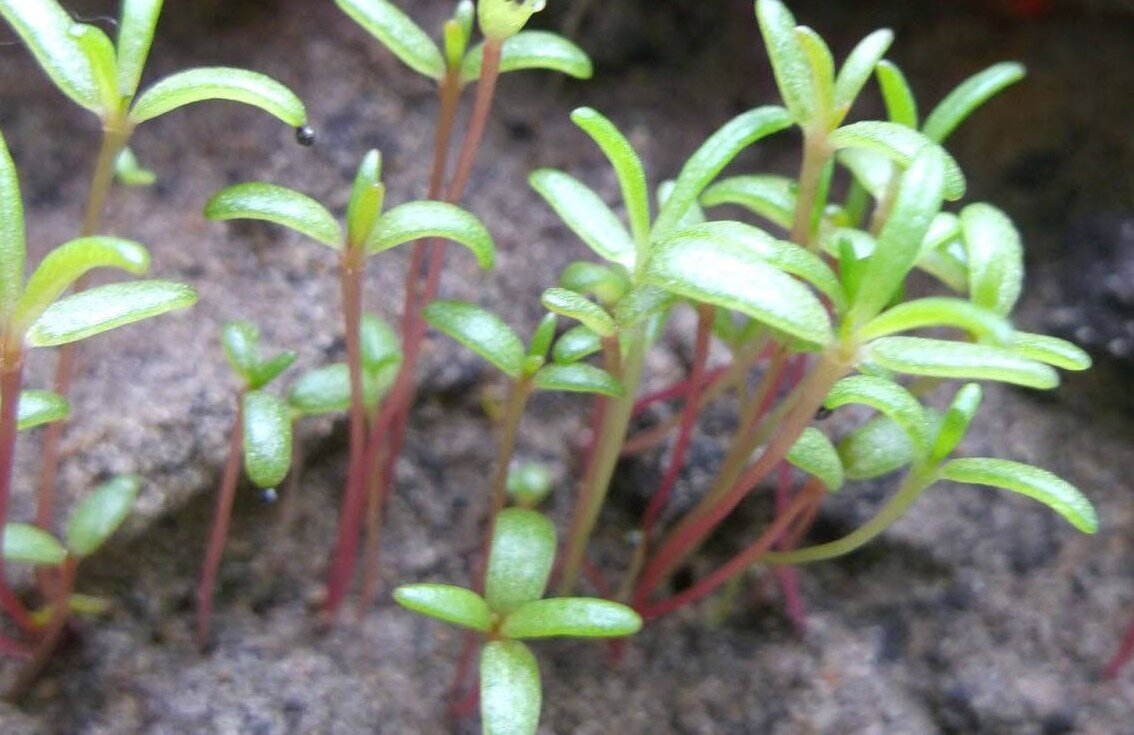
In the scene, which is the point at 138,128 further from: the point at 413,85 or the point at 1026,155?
the point at 1026,155

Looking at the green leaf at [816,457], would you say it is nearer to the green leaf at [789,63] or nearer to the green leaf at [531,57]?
the green leaf at [789,63]

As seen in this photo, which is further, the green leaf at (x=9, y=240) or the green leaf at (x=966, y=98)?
the green leaf at (x=966, y=98)

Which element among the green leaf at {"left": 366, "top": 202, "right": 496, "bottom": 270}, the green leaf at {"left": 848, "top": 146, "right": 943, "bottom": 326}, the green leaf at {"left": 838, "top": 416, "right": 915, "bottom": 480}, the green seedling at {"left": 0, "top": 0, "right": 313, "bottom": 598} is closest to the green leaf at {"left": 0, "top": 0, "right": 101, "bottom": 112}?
the green seedling at {"left": 0, "top": 0, "right": 313, "bottom": 598}

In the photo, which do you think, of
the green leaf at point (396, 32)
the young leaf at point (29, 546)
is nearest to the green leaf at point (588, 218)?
the green leaf at point (396, 32)

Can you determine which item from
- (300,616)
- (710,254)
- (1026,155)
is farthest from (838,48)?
(300,616)

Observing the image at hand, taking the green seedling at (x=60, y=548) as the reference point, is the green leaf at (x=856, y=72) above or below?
above

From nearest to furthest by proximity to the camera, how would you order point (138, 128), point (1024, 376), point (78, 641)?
1. point (1024, 376)
2. point (78, 641)
3. point (138, 128)

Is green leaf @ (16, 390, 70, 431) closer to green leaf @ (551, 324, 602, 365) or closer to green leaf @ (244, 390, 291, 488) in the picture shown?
green leaf @ (244, 390, 291, 488)

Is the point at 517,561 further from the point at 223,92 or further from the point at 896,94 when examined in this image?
the point at 896,94
